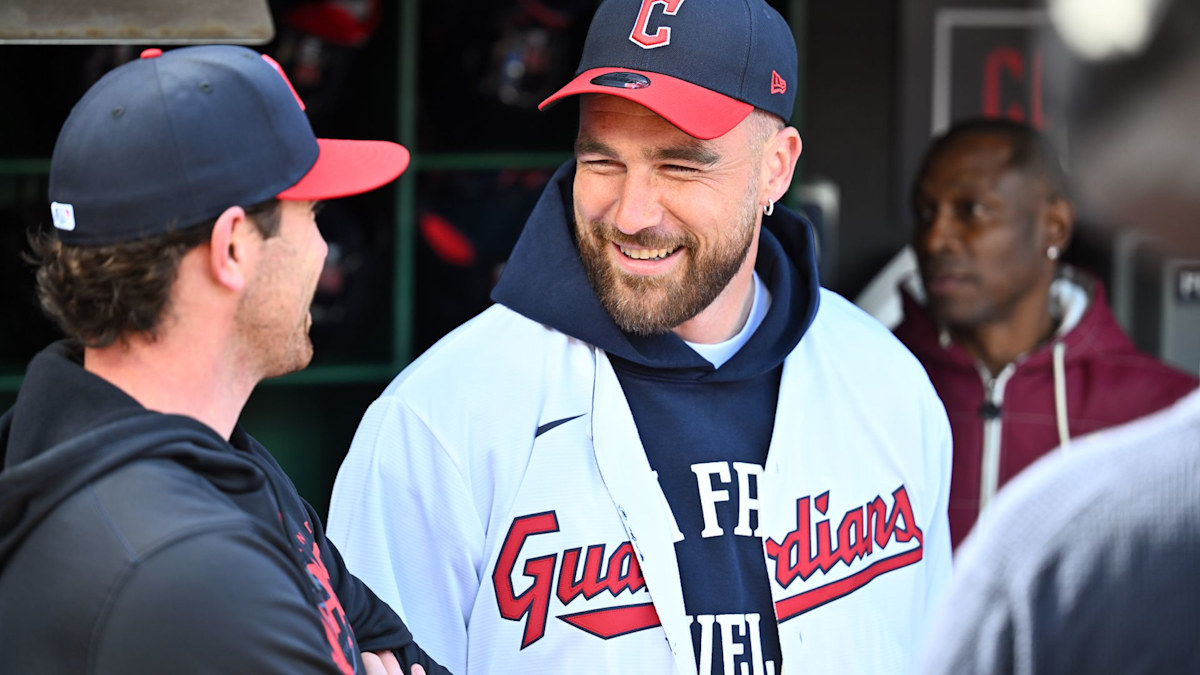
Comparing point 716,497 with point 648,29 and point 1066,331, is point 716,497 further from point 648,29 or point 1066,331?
point 1066,331

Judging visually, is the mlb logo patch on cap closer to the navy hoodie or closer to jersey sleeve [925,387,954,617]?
the navy hoodie

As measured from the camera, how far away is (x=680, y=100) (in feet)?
5.98

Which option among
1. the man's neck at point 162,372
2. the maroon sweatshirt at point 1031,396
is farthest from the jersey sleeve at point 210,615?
the maroon sweatshirt at point 1031,396

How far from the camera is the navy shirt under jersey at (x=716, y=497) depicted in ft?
5.65

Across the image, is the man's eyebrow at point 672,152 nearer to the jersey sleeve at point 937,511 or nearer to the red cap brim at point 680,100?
the red cap brim at point 680,100

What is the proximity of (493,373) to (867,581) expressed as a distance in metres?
0.56

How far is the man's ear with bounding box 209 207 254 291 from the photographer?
121cm

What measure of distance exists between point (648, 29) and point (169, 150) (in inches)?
34.0

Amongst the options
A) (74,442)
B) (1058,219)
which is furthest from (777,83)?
(1058,219)

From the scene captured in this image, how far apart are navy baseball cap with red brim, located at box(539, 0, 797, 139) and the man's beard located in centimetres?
16

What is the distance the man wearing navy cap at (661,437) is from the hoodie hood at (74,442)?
542 millimetres

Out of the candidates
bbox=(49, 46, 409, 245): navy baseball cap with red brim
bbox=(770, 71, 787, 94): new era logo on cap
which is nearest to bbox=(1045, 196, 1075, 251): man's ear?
bbox=(770, 71, 787, 94): new era logo on cap

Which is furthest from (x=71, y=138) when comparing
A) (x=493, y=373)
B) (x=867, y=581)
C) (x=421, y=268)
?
(x=421, y=268)

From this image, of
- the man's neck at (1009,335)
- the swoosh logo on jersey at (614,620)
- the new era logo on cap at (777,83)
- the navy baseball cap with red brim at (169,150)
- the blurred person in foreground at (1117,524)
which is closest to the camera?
the blurred person in foreground at (1117,524)
